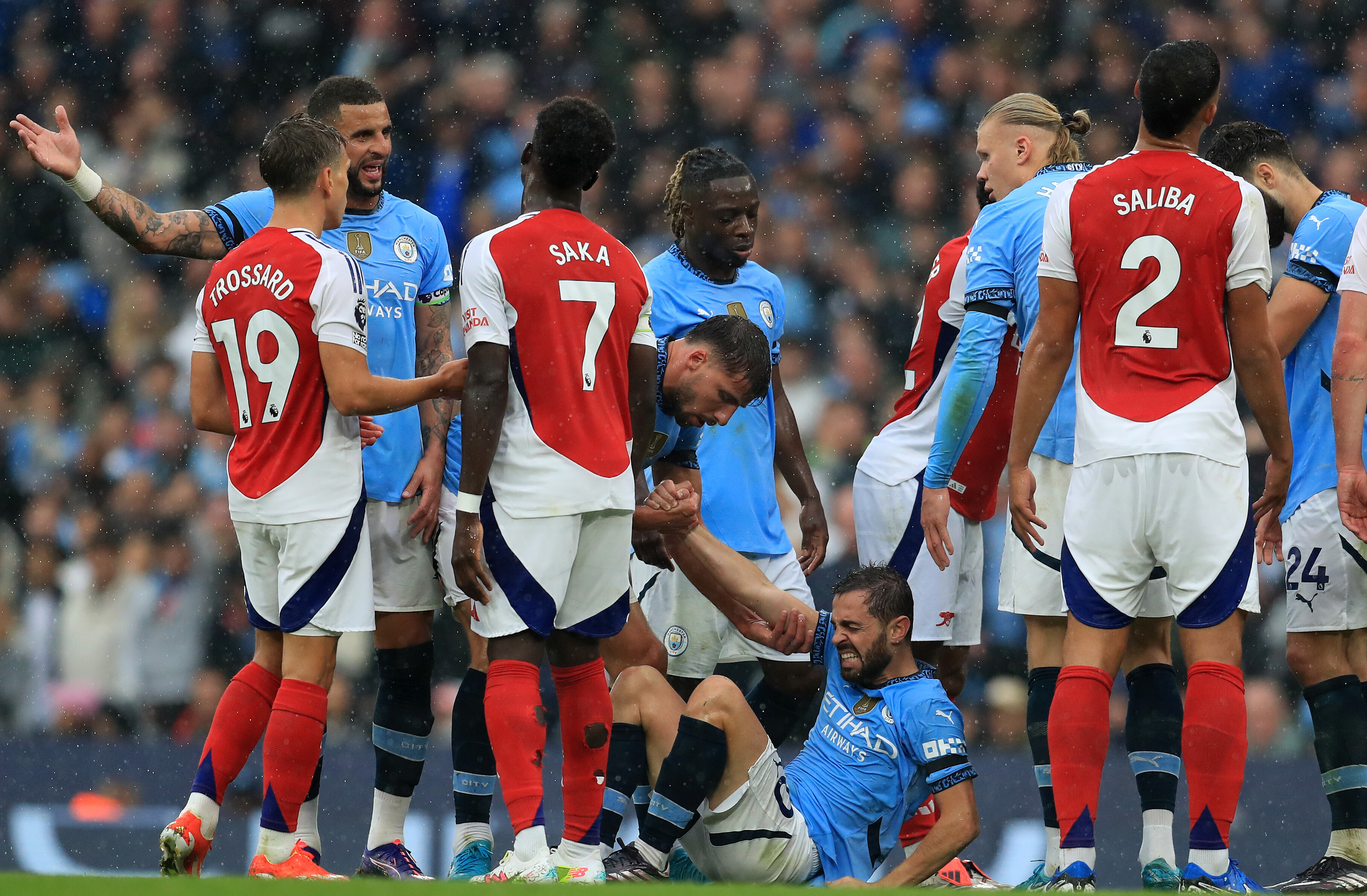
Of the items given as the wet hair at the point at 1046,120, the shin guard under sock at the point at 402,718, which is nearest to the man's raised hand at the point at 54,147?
the shin guard under sock at the point at 402,718

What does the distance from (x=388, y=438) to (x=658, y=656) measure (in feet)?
3.97

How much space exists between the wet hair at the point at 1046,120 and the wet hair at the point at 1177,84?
1206mm

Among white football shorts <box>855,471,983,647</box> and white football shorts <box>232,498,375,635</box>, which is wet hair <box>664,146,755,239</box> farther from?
white football shorts <box>232,498,375,635</box>

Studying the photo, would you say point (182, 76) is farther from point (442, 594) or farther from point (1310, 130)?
point (1310, 130)

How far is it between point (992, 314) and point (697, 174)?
1173 millimetres

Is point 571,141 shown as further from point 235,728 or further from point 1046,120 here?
point 235,728

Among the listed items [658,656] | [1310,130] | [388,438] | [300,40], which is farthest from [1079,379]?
[300,40]

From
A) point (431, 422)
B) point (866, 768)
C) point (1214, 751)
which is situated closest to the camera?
point (1214, 751)

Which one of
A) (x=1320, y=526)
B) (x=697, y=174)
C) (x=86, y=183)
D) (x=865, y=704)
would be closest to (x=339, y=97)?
(x=86, y=183)

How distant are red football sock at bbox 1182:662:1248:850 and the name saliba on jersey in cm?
123

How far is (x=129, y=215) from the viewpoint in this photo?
4.87 meters

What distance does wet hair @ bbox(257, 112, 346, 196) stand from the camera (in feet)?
15.1

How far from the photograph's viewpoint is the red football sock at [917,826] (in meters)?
5.29

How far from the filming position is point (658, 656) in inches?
211
